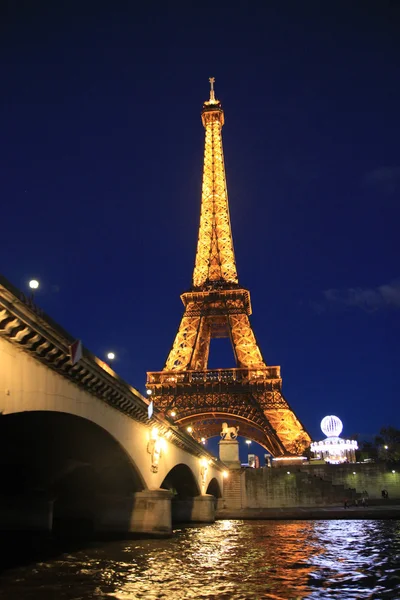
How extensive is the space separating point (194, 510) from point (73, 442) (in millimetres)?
21951

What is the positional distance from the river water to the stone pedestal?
38.0m

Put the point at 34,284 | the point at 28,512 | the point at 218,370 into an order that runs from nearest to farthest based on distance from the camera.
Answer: the point at 34,284 < the point at 28,512 < the point at 218,370

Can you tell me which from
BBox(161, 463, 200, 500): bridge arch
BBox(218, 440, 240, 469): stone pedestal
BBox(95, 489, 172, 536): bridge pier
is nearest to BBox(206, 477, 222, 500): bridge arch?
BBox(218, 440, 240, 469): stone pedestal

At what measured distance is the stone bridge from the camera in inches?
497

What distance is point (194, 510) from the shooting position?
131 feet

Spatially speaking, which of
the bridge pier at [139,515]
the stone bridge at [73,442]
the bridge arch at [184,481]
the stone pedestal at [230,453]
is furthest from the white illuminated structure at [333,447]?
the bridge pier at [139,515]

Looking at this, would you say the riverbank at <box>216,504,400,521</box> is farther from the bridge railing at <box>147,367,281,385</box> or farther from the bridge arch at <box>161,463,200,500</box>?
the bridge railing at <box>147,367,281,385</box>

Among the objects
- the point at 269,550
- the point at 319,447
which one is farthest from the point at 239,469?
the point at 269,550

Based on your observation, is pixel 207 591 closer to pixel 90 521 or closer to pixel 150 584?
pixel 150 584

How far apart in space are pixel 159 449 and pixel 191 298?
48587 millimetres

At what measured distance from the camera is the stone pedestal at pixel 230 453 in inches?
2368

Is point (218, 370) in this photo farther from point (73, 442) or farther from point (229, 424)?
point (73, 442)

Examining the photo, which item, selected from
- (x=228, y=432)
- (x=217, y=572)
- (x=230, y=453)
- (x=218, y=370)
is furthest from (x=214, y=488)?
(x=217, y=572)

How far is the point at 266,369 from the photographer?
64.2 m
